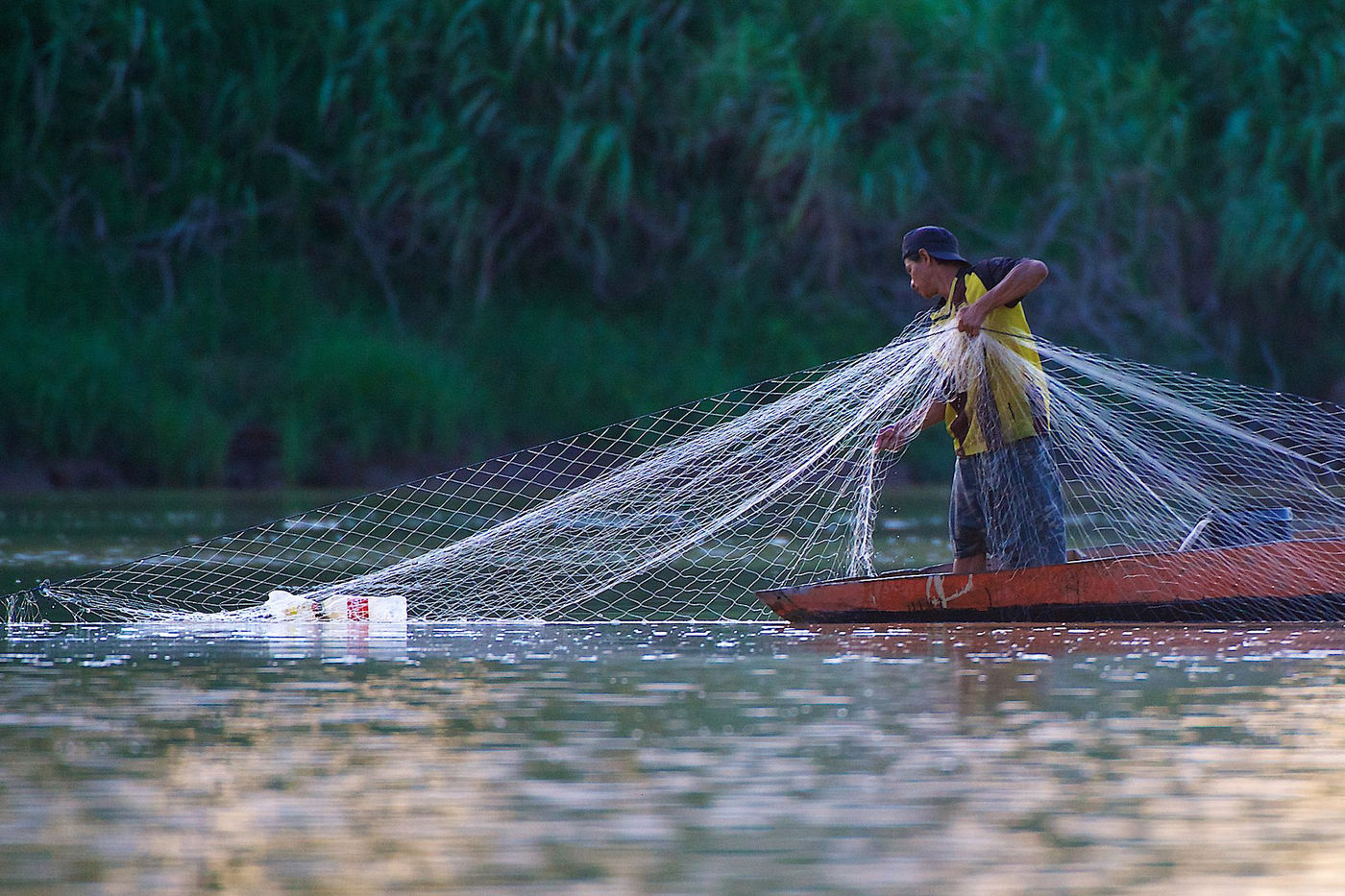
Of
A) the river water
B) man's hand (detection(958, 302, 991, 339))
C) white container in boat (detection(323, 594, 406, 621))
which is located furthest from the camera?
white container in boat (detection(323, 594, 406, 621))

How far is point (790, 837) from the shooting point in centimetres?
467

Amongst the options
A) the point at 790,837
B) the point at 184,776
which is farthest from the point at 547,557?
the point at 790,837

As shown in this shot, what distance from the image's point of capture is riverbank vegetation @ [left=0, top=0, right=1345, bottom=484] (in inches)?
888

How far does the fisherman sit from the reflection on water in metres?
Answer: 0.58

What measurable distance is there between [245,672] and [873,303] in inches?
637

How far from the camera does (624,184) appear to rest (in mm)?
22328

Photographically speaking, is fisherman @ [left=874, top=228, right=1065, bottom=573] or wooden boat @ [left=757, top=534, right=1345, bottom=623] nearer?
wooden boat @ [left=757, top=534, right=1345, bottom=623]

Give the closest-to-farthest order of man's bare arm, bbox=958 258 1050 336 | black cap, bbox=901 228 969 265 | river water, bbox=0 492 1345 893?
river water, bbox=0 492 1345 893, man's bare arm, bbox=958 258 1050 336, black cap, bbox=901 228 969 265

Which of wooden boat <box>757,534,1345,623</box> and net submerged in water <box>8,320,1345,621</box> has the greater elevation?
net submerged in water <box>8,320,1345,621</box>

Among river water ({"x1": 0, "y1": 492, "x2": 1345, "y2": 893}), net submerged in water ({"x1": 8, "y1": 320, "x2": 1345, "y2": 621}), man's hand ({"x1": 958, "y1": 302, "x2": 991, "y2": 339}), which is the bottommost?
river water ({"x1": 0, "y1": 492, "x2": 1345, "y2": 893})

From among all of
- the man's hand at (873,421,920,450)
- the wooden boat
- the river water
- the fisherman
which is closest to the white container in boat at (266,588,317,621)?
the river water

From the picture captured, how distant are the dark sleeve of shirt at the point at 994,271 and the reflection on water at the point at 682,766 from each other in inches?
56.1

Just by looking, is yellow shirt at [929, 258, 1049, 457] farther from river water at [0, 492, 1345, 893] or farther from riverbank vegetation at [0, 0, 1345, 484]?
riverbank vegetation at [0, 0, 1345, 484]

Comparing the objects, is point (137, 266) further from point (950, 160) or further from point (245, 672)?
point (245, 672)
